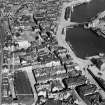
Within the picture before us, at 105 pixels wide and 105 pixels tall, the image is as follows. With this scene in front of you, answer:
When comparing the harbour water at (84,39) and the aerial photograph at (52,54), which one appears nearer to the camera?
the aerial photograph at (52,54)

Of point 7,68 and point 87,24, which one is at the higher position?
point 87,24

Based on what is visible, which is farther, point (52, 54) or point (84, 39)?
point (84, 39)

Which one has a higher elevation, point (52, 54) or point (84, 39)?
point (84, 39)

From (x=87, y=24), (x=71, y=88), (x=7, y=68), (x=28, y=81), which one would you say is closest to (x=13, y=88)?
(x=28, y=81)

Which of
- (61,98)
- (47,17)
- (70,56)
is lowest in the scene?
(61,98)

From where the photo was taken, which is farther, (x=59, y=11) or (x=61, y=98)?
(x=59, y=11)

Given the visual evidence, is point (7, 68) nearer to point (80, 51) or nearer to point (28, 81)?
point (28, 81)

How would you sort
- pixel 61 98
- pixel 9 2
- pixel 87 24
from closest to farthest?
1. pixel 61 98
2. pixel 87 24
3. pixel 9 2

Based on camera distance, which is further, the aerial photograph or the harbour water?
the harbour water
